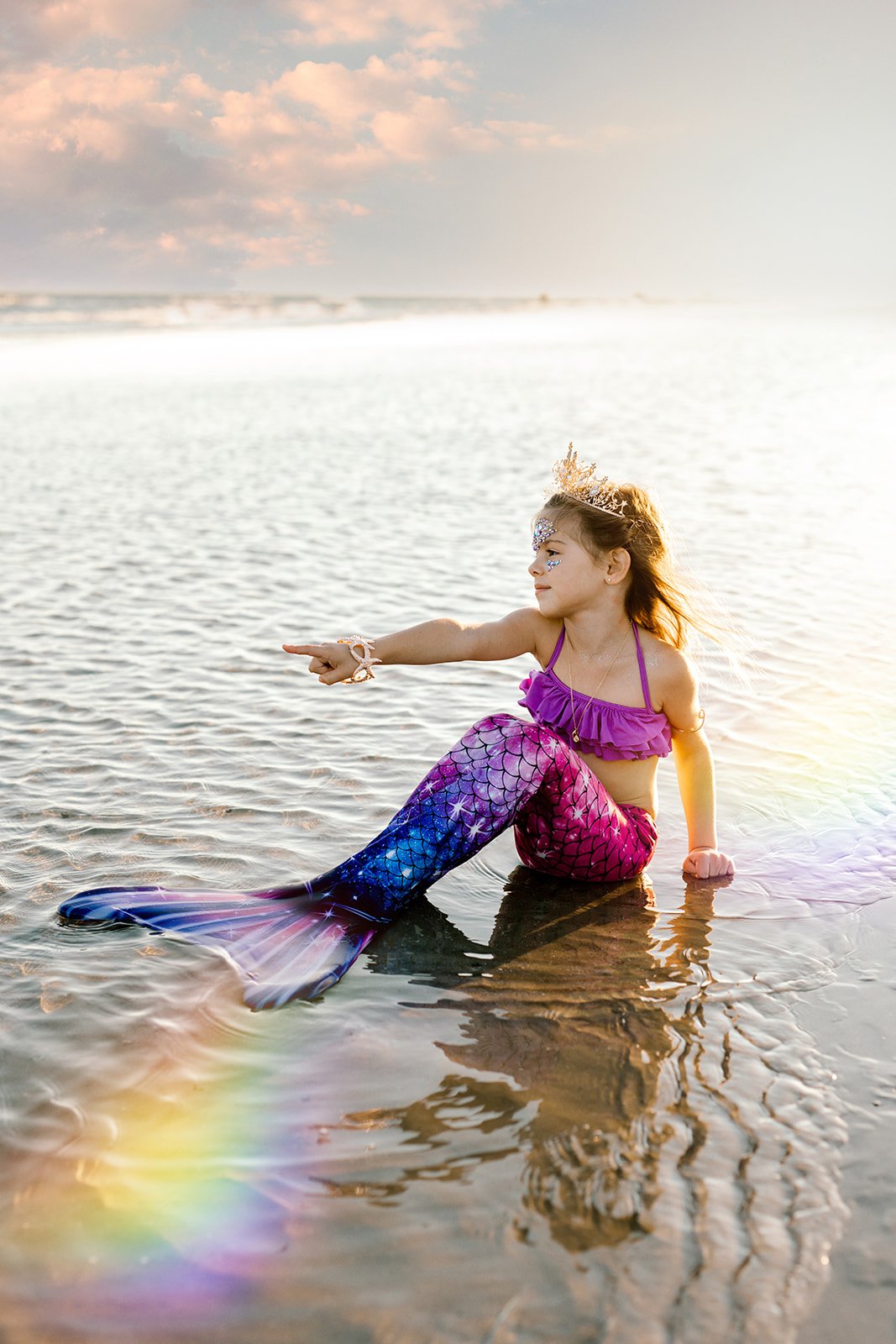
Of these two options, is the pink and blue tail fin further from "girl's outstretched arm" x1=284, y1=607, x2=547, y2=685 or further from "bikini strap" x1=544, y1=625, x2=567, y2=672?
"bikini strap" x1=544, y1=625, x2=567, y2=672

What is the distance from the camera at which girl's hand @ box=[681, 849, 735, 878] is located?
13.1 feet

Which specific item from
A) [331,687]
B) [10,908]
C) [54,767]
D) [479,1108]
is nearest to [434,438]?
[331,687]

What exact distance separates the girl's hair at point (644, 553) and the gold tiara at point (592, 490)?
0.01 meters

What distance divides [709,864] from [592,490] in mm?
1300

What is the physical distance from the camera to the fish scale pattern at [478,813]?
3.50 meters

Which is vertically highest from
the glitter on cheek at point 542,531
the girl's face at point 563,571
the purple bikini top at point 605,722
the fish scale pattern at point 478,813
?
the glitter on cheek at point 542,531

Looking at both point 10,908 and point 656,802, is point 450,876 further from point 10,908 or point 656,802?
point 10,908

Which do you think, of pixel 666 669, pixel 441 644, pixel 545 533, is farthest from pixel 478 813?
pixel 545 533

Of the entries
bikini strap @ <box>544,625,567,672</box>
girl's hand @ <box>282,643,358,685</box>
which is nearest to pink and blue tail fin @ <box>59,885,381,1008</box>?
girl's hand @ <box>282,643,358,685</box>

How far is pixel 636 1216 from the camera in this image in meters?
2.37

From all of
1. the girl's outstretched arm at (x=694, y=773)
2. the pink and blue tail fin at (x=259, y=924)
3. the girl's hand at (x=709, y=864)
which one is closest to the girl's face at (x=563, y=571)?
the girl's outstretched arm at (x=694, y=773)

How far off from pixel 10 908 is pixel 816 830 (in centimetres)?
280

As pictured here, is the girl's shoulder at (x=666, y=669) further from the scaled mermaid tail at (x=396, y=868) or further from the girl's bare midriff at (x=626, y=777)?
the scaled mermaid tail at (x=396, y=868)

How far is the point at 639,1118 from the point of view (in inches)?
106
